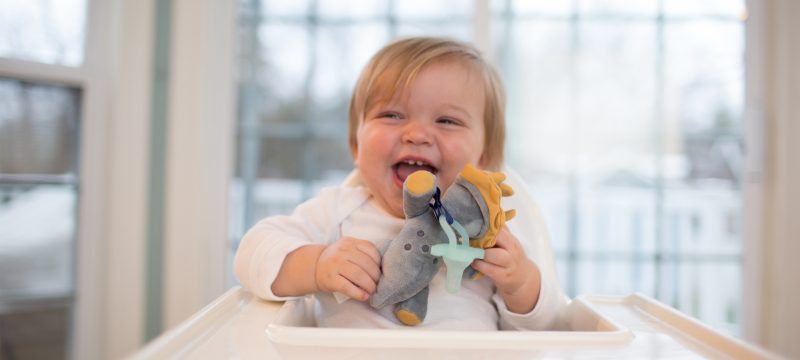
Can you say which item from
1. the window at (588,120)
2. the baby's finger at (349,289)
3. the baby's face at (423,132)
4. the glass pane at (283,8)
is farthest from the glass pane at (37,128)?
the baby's finger at (349,289)

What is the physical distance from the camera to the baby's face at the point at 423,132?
81 centimetres

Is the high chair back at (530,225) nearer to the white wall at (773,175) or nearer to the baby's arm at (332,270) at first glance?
the baby's arm at (332,270)

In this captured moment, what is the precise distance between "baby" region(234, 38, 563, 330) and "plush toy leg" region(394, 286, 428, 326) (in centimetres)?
5

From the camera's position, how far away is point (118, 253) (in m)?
1.71

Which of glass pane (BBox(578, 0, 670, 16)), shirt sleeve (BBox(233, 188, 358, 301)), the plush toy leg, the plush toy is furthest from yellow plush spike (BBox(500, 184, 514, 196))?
glass pane (BBox(578, 0, 670, 16))

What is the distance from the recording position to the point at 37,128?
157cm

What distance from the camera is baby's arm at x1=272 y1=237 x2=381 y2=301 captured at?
675mm

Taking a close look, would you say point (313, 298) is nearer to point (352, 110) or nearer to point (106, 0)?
point (352, 110)

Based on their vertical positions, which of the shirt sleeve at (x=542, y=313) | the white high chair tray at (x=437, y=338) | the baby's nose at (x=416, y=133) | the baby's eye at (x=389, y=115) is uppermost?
the baby's eye at (x=389, y=115)

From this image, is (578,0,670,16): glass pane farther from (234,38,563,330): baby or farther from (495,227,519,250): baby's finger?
(495,227,519,250): baby's finger

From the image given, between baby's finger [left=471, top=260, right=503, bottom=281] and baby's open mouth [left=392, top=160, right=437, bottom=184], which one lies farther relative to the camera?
baby's open mouth [left=392, top=160, right=437, bottom=184]

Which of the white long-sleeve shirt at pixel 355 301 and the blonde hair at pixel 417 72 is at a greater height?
the blonde hair at pixel 417 72

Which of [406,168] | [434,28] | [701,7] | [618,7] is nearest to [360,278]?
[406,168]

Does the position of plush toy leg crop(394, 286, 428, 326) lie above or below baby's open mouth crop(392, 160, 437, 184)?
below
